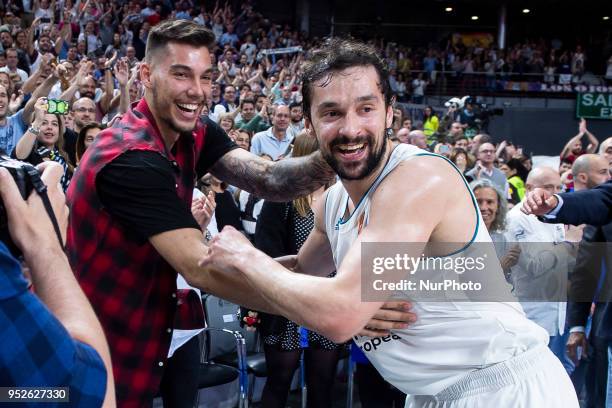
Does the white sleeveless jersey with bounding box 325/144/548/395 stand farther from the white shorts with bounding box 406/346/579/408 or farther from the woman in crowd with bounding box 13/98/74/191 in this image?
the woman in crowd with bounding box 13/98/74/191

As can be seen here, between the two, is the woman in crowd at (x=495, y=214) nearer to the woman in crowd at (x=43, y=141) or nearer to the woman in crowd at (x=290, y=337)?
the woman in crowd at (x=290, y=337)

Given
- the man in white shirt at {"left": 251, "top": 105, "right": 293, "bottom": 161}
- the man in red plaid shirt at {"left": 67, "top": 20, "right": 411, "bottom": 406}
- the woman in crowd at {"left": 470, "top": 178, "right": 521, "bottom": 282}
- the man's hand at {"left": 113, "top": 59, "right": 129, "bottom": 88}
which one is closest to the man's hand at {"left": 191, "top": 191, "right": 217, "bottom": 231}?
the man in red plaid shirt at {"left": 67, "top": 20, "right": 411, "bottom": 406}

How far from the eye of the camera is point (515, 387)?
214 centimetres

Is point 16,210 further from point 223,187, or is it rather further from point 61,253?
point 223,187

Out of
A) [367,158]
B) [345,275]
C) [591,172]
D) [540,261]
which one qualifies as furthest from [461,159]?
[345,275]

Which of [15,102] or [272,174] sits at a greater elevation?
[15,102]

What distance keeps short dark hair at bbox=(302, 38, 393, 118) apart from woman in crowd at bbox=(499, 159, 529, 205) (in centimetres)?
714

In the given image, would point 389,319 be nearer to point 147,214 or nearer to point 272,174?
point 147,214

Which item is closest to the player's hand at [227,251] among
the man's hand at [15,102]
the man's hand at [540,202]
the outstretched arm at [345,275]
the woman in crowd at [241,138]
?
the outstretched arm at [345,275]

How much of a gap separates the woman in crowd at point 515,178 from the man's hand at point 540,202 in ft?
19.3

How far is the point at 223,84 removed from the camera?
498 inches

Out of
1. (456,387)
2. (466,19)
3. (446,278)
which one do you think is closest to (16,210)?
(446,278)

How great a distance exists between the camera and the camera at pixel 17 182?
130 centimetres

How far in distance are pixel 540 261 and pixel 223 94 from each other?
8.03 metres
